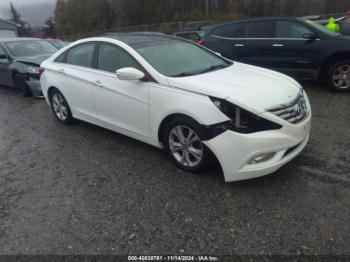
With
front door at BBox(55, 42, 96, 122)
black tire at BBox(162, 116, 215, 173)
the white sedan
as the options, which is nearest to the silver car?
front door at BBox(55, 42, 96, 122)

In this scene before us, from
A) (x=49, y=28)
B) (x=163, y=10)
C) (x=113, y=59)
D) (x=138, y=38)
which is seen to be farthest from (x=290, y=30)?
(x=49, y=28)

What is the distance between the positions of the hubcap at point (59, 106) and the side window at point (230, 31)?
4307 millimetres

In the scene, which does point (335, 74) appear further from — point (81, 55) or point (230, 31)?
point (81, 55)

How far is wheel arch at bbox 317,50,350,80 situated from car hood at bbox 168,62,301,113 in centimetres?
304

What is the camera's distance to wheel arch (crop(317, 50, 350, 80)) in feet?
19.6

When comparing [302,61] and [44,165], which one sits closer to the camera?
[44,165]

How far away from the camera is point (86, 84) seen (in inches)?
173

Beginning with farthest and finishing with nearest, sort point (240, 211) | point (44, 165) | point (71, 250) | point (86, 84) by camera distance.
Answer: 1. point (86, 84)
2. point (44, 165)
3. point (240, 211)
4. point (71, 250)

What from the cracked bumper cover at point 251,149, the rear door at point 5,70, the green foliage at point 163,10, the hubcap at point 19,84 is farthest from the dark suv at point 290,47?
the green foliage at point 163,10

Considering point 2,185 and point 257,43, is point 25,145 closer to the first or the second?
Result: point 2,185

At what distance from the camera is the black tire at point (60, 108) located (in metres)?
5.12

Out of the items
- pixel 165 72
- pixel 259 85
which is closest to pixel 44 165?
pixel 165 72

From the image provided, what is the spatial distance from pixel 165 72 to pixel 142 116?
0.61 m

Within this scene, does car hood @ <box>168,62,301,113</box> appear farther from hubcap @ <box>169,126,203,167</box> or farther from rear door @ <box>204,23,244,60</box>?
rear door @ <box>204,23,244,60</box>
